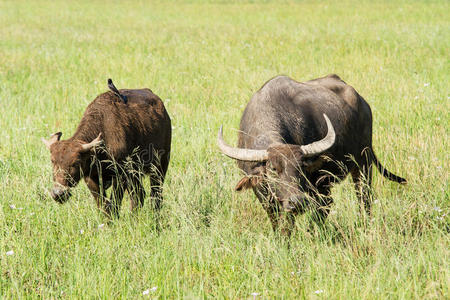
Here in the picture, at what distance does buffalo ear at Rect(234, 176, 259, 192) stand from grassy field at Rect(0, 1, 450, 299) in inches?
9.2

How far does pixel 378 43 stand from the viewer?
41.0ft

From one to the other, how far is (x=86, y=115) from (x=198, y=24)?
1568 cm

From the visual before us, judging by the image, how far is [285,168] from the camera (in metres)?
3.97

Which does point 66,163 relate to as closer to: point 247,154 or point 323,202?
point 247,154

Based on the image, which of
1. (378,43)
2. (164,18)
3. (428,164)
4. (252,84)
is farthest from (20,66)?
(164,18)

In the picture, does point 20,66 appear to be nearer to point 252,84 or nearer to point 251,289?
point 252,84

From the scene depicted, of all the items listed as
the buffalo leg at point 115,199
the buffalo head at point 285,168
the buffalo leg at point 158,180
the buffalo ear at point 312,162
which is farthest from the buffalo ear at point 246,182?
the buffalo leg at point 115,199

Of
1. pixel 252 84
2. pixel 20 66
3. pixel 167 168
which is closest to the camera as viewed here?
pixel 167 168

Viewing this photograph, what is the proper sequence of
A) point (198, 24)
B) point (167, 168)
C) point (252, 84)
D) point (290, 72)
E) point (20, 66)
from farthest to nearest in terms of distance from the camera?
point (198, 24)
point (20, 66)
point (290, 72)
point (252, 84)
point (167, 168)

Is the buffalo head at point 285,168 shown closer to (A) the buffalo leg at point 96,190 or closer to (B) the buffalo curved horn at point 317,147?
(B) the buffalo curved horn at point 317,147

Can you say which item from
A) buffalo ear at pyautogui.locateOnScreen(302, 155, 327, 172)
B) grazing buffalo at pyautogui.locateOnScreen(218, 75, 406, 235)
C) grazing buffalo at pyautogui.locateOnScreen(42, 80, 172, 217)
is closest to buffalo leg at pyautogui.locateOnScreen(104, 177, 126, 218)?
grazing buffalo at pyautogui.locateOnScreen(42, 80, 172, 217)

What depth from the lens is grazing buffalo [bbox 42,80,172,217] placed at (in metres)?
4.29

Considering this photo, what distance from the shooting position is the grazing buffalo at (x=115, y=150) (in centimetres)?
429

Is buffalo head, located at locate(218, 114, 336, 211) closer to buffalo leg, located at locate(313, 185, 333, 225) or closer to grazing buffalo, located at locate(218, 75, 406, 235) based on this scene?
grazing buffalo, located at locate(218, 75, 406, 235)
